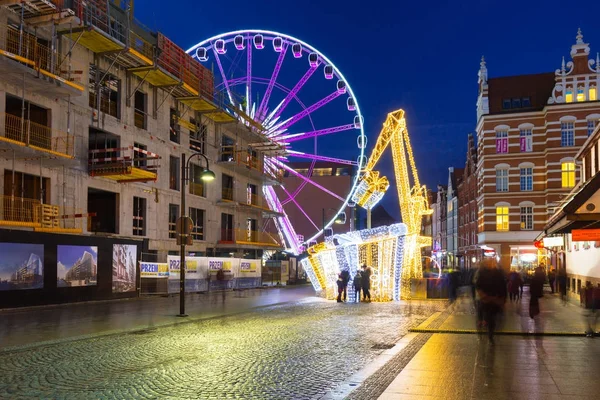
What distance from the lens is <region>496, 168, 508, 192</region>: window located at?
58438mm

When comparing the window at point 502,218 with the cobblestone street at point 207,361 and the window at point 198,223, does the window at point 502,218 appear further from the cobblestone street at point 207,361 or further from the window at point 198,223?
the cobblestone street at point 207,361

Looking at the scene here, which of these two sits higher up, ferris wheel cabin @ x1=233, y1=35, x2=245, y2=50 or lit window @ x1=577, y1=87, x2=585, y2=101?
ferris wheel cabin @ x1=233, y1=35, x2=245, y2=50

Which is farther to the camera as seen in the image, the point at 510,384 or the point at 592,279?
the point at 592,279

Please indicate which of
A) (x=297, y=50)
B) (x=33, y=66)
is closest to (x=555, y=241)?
(x=297, y=50)

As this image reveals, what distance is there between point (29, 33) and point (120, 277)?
452 inches

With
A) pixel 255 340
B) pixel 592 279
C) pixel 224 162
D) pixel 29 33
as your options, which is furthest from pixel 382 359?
pixel 224 162

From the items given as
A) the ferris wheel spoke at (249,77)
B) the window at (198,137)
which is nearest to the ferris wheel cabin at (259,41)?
the ferris wheel spoke at (249,77)

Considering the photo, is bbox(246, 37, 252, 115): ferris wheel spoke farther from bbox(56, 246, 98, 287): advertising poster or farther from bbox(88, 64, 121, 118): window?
bbox(56, 246, 98, 287): advertising poster

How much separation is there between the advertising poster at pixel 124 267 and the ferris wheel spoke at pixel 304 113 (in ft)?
55.0

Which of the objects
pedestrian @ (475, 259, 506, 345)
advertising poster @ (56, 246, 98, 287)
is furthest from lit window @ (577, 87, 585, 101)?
pedestrian @ (475, 259, 506, 345)

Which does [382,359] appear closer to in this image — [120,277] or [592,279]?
[592,279]

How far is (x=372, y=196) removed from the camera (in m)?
29.3

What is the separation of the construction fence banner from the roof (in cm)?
4037

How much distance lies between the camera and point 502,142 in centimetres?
5822
